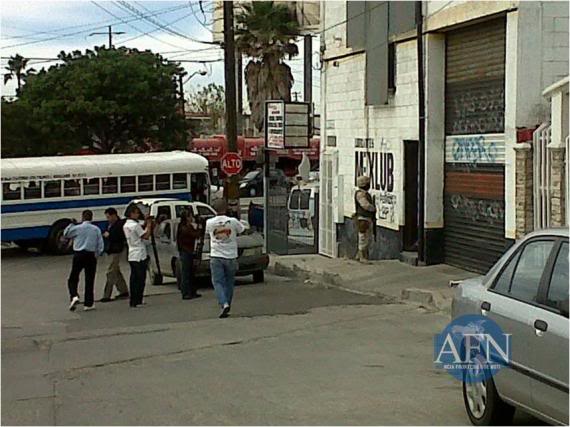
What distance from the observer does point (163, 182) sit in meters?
32.1

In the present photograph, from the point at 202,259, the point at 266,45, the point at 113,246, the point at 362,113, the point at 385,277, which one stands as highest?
the point at 266,45

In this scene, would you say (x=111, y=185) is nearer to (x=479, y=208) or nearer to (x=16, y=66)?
(x=479, y=208)

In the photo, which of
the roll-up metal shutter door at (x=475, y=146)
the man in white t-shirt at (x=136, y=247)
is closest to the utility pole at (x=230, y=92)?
the roll-up metal shutter door at (x=475, y=146)

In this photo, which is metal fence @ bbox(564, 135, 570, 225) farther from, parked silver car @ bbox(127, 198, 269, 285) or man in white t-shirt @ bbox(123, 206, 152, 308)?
parked silver car @ bbox(127, 198, 269, 285)

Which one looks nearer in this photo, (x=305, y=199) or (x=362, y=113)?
(x=362, y=113)

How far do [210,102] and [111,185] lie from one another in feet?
169

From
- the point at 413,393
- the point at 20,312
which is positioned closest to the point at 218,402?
the point at 413,393

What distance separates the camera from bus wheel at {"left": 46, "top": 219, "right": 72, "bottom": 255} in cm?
2977

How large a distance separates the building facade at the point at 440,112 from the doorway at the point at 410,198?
20 millimetres

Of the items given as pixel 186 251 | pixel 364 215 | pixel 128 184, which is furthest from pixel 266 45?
pixel 186 251

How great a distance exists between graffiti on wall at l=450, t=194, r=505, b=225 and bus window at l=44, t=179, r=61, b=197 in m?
14.8

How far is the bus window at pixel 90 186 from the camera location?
30.7m

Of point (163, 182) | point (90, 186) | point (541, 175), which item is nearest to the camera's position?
point (541, 175)

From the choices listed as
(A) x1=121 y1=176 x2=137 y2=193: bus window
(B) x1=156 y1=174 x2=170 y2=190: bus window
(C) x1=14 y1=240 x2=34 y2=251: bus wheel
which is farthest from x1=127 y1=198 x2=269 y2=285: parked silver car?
(B) x1=156 y1=174 x2=170 y2=190: bus window
